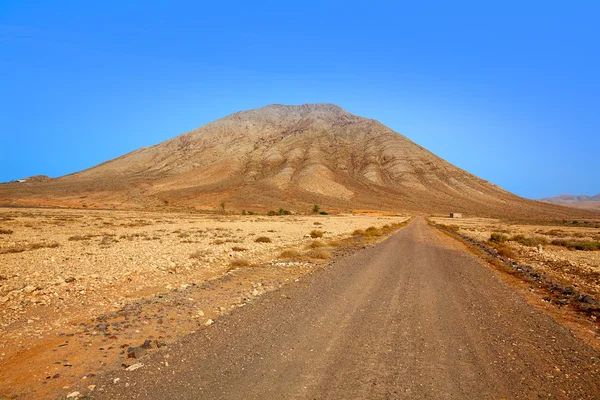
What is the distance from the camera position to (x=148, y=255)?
659 inches

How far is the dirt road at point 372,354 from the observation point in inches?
191

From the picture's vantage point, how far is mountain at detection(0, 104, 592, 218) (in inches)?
4481

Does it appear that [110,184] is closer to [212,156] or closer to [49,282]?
[212,156]

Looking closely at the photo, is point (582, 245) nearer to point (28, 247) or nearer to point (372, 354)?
point (372, 354)

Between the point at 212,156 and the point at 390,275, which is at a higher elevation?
the point at 212,156

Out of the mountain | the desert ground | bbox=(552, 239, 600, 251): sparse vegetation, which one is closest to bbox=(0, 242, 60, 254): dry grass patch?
the desert ground

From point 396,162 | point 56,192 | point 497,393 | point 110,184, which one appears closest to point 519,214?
point 396,162

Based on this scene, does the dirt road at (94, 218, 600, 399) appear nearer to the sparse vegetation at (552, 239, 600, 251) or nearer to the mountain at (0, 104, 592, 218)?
the sparse vegetation at (552, 239, 600, 251)

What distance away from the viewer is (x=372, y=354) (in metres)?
6.00

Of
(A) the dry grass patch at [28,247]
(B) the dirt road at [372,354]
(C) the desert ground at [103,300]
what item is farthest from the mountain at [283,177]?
(B) the dirt road at [372,354]

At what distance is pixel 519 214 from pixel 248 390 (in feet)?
456

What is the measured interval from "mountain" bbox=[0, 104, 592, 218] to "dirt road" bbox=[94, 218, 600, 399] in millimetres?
92001

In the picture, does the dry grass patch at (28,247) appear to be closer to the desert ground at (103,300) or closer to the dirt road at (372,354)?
the desert ground at (103,300)

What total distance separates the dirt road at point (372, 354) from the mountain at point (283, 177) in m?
92.0
